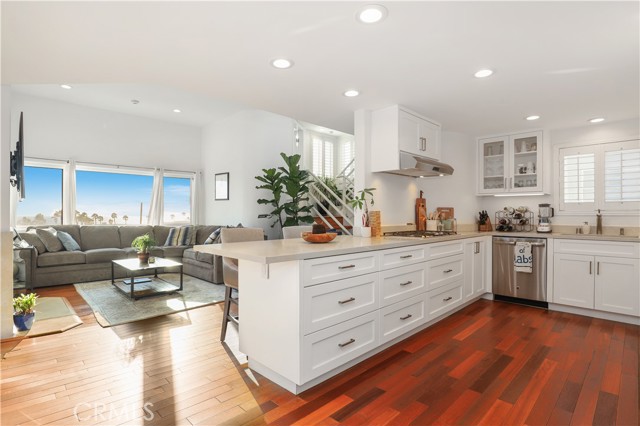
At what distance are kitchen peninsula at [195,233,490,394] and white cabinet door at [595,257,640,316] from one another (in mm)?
2137

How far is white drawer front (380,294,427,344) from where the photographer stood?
8.71ft

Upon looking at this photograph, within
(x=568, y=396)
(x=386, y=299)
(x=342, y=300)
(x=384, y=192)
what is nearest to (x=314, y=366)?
(x=342, y=300)

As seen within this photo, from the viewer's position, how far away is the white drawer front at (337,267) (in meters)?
2.08

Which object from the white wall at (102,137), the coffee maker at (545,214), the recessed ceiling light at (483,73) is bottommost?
the coffee maker at (545,214)

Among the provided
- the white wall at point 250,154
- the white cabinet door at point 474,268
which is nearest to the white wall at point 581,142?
the white cabinet door at point 474,268

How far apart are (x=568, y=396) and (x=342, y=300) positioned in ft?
5.10

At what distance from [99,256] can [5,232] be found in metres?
2.76

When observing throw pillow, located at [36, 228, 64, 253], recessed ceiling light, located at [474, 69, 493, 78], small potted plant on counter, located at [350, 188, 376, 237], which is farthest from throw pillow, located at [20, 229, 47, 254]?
recessed ceiling light, located at [474, 69, 493, 78]

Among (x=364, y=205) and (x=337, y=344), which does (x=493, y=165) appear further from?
(x=337, y=344)

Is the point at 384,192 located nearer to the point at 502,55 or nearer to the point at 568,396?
the point at 502,55

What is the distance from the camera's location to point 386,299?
2.67m

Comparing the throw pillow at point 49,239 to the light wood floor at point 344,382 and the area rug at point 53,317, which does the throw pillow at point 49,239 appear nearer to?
the area rug at point 53,317

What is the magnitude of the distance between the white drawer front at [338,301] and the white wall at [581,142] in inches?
132

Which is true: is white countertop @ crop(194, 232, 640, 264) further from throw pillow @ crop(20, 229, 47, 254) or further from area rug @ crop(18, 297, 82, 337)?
throw pillow @ crop(20, 229, 47, 254)
